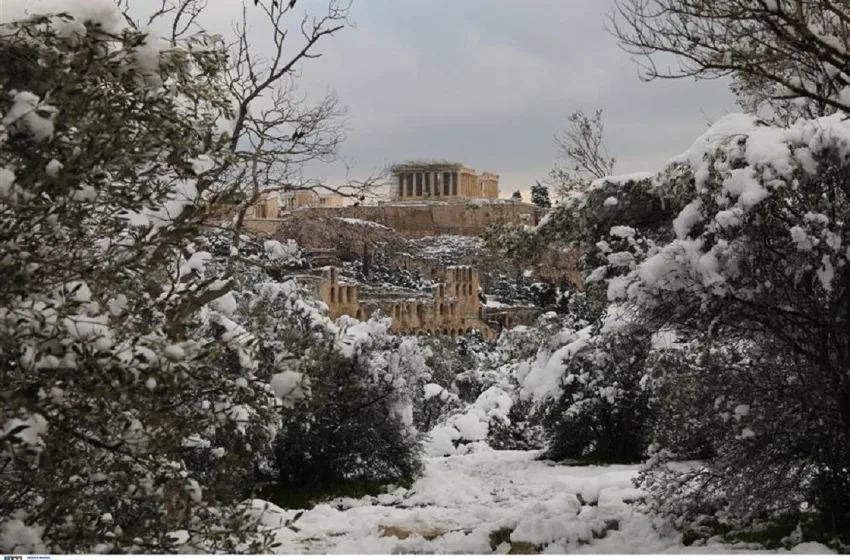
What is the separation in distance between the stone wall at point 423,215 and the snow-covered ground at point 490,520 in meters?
2.25

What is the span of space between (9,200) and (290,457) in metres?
4.71

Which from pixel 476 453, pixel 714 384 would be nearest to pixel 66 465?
pixel 714 384

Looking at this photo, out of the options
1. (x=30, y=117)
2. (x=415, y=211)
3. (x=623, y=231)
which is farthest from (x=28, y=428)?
(x=415, y=211)

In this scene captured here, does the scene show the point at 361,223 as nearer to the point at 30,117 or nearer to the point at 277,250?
the point at 277,250

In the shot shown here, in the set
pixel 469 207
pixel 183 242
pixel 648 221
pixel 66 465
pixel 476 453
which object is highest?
pixel 469 207

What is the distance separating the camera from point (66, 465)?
2322mm

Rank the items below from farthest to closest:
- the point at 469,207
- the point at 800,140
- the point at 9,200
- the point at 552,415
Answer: the point at 552,415 < the point at 469,207 < the point at 800,140 < the point at 9,200

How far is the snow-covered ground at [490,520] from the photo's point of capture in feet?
13.2

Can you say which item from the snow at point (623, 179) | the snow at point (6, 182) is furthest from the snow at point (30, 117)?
the snow at point (623, 179)

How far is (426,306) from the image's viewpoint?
947cm

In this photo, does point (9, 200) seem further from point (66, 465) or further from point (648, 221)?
point (648, 221)

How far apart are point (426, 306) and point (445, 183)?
2.28 meters

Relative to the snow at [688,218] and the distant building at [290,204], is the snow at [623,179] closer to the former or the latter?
the snow at [688,218]

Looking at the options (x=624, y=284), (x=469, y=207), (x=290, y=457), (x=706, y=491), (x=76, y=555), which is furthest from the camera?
(x=469, y=207)
